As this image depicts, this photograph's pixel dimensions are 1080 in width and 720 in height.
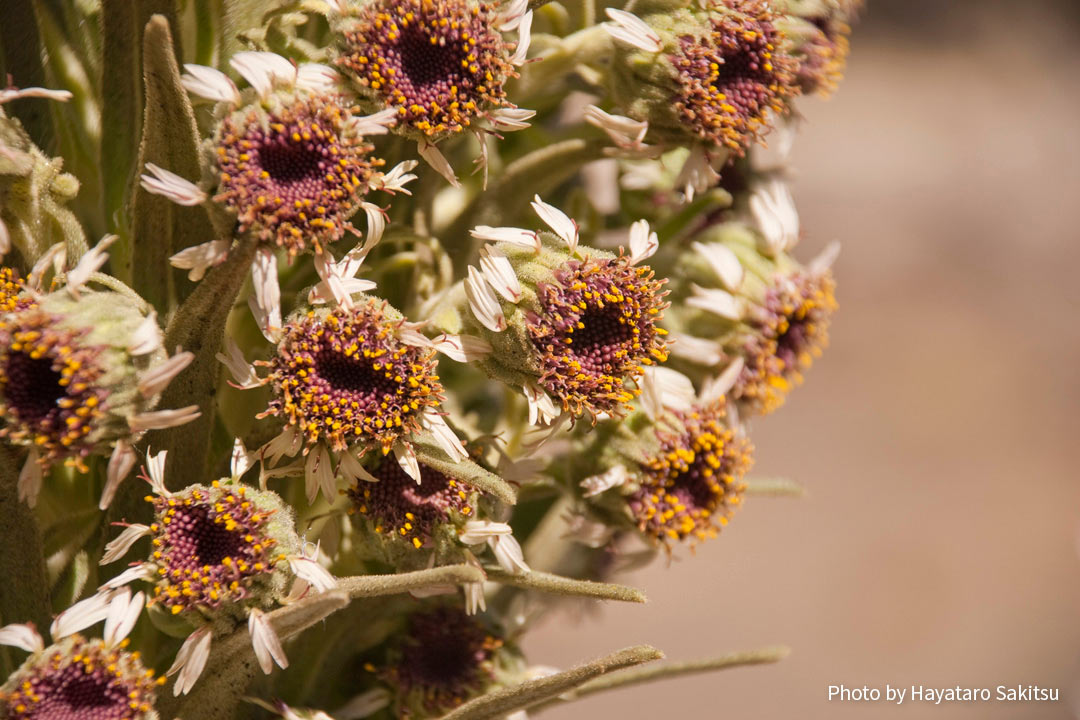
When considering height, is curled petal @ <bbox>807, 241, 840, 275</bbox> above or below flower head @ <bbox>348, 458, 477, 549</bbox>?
above

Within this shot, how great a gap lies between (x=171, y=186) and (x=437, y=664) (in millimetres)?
528

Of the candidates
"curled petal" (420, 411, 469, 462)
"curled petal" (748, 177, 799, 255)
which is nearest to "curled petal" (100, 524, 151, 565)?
"curled petal" (420, 411, 469, 462)

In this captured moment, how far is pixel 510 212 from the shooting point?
0.95 m

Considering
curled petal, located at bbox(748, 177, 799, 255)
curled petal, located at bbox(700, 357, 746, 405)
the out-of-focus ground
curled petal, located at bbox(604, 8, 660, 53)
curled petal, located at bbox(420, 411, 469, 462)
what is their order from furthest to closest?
the out-of-focus ground < curled petal, located at bbox(748, 177, 799, 255) < curled petal, located at bbox(700, 357, 746, 405) < curled petal, located at bbox(604, 8, 660, 53) < curled petal, located at bbox(420, 411, 469, 462)

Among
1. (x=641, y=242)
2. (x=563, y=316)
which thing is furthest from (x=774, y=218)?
(x=563, y=316)

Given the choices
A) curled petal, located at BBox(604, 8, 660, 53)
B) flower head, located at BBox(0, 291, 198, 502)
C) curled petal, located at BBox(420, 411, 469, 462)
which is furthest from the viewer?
curled petal, located at BBox(604, 8, 660, 53)

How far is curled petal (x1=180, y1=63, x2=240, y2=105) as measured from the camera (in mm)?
688

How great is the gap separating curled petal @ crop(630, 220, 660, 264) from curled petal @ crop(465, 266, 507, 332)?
0.14 metres

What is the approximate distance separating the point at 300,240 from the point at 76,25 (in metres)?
0.32

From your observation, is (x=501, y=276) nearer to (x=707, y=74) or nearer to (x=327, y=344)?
(x=327, y=344)

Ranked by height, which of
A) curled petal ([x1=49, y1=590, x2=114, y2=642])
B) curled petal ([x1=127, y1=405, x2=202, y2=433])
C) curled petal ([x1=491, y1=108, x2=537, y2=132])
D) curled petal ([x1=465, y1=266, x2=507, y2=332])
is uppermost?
curled petal ([x1=491, y1=108, x2=537, y2=132])

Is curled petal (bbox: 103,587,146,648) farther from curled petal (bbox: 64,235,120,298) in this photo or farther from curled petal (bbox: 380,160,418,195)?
curled petal (bbox: 380,160,418,195)

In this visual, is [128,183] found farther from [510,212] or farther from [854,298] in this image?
[854,298]

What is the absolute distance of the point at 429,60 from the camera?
0.75 m
